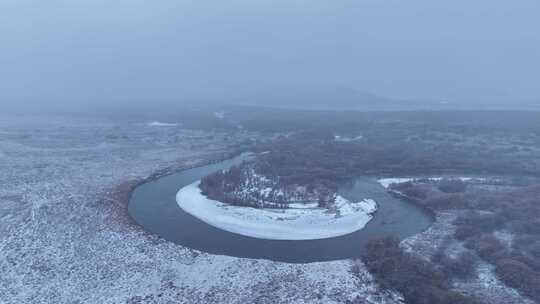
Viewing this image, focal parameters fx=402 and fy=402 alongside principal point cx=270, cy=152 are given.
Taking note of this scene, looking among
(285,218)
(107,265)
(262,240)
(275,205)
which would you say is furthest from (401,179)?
(107,265)

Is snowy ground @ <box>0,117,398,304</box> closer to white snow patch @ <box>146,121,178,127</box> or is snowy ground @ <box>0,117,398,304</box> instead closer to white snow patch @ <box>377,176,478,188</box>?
white snow patch @ <box>377,176,478,188</box>

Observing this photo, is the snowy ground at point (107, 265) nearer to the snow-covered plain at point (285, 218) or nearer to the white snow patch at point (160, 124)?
the snow-covered plain at point (285, 218)

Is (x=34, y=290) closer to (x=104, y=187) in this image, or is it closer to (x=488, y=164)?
(x=104, y=187)

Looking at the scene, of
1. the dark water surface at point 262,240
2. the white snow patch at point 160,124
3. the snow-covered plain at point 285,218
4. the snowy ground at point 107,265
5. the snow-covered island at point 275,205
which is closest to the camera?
the snowy ground at point 107,265

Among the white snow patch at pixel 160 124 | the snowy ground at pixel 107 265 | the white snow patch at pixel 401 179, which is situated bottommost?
the snowy ground at pixel 107 265

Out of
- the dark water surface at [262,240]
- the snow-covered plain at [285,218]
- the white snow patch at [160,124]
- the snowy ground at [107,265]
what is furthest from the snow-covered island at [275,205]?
the white snow patch at [160,124]

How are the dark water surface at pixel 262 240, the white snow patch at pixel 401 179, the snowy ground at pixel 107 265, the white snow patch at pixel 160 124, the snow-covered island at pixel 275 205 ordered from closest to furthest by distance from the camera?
1. the snowy ground at pixel 107 265
2. the dark water surface at pixel 262 240
3. the snow-covered island at pixel 275 205
4. the white snow patch at pixel 401 179
5. the white snow patch at pixel 160 124

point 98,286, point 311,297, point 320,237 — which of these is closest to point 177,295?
point 98,286

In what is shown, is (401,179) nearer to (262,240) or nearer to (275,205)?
(275,205)
